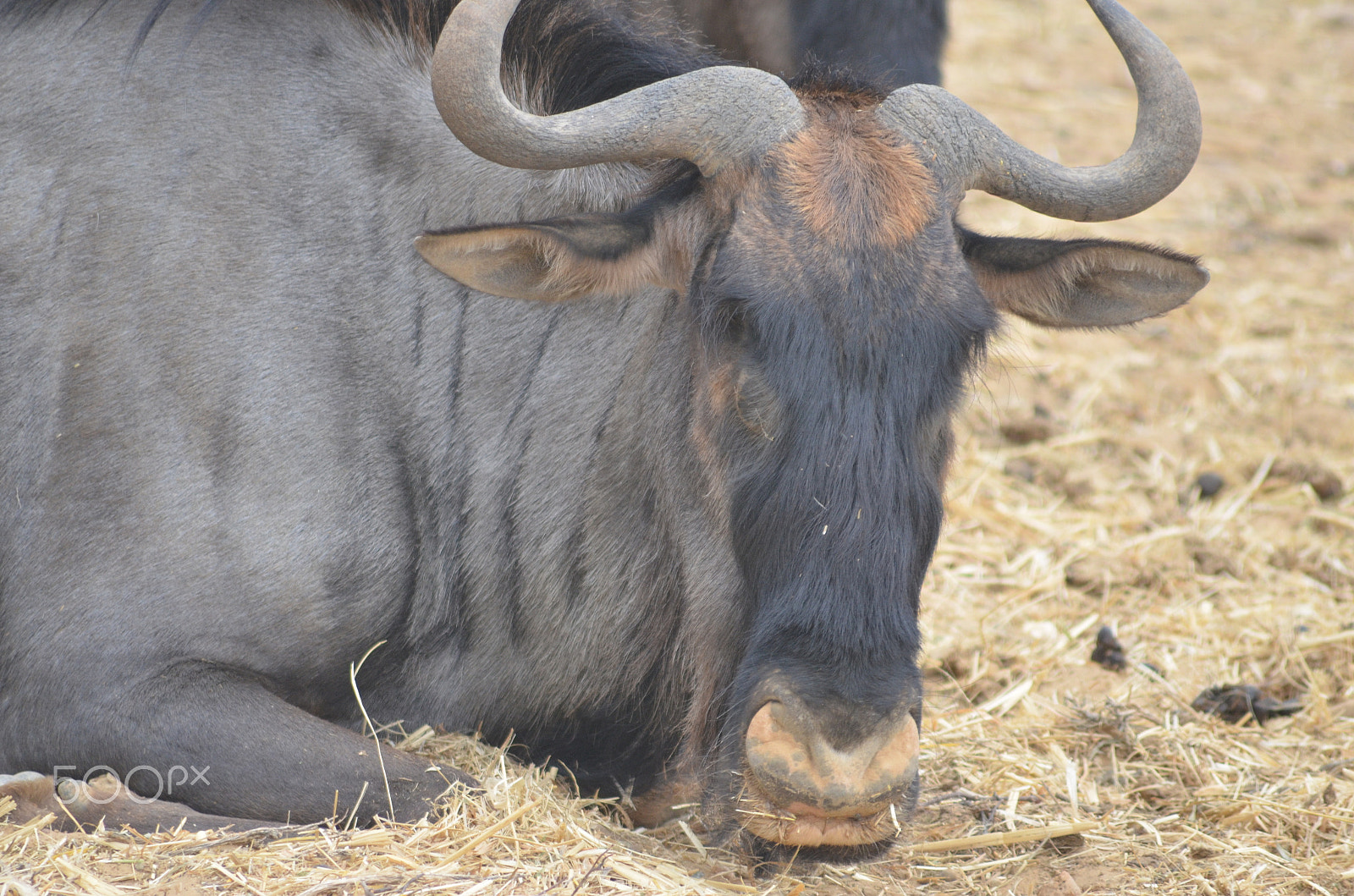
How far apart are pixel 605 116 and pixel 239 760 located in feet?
6.64

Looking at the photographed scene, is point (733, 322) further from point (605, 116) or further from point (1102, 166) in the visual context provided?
point (1102, 166)

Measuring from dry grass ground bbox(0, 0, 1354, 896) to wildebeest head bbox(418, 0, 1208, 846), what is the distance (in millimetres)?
417

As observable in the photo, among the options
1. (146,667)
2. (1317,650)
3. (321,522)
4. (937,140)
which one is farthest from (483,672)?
(1317,650)

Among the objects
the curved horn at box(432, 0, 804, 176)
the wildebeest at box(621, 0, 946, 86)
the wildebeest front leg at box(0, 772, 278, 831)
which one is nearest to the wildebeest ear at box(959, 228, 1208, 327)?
the curved horn at box(432, 0, 804, 176)

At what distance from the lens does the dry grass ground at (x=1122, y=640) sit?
346cm

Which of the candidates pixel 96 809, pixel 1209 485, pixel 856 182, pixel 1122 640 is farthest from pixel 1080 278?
pixel 1209 485

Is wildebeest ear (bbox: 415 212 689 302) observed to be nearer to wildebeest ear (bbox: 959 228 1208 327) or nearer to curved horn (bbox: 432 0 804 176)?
curved horn (bbox: 432 0 804 176)

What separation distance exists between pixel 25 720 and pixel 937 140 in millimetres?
3029

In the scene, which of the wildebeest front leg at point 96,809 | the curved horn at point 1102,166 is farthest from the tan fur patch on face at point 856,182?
the wildebeest front leg at point 96,809

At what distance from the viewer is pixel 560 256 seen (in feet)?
11.9

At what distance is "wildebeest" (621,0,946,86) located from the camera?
7125 mm

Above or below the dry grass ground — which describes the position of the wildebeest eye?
above

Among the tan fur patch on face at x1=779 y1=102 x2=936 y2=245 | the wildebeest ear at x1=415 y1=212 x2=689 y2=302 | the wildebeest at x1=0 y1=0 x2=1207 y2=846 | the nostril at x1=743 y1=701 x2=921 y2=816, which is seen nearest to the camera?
the nostril at x1=743 y1=701 x2=921 y2=816

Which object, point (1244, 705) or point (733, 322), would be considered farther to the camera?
point (1244, 705)
